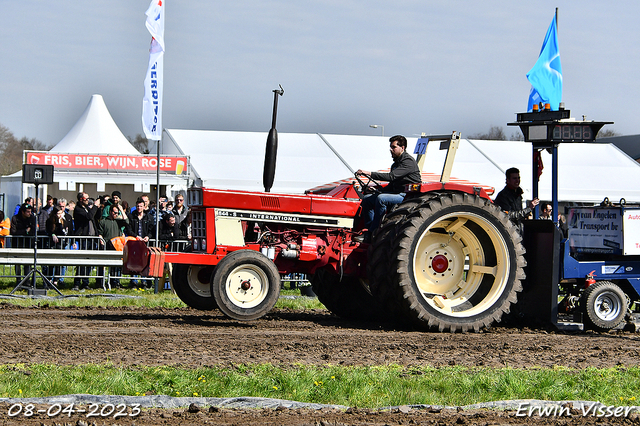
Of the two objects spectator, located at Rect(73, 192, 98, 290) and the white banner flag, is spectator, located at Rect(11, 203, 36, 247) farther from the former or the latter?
the white banner flag

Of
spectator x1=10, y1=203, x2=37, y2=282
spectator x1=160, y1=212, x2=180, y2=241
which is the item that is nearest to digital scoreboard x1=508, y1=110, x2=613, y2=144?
spectator x1=160, y1=212, x2=180, y2=241

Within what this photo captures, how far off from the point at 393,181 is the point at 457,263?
4.04 feet

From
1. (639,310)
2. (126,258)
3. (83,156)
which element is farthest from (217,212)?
(83,156)

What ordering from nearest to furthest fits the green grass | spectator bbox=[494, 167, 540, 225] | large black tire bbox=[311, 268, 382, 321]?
the green grass → spectator bbox=[494, 167, 540, 225] → large black tire bbox=[311, 268, 382, 321]

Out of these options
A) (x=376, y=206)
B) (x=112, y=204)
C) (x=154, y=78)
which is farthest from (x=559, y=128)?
(x=112, y=204)

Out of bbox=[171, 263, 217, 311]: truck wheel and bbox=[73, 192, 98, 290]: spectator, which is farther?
bbox=[73, 192, 98, 290]: spectator

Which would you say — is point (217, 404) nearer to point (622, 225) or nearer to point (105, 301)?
point (622, 225)

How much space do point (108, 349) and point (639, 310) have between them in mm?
6781

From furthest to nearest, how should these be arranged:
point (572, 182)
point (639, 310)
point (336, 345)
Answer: point (572, 182) → point (639, 310) → point (336, 345)

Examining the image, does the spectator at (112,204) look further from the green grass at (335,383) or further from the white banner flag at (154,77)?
the green grass at (335,383)

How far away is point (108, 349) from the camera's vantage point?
6551mm

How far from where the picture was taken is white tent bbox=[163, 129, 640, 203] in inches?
894

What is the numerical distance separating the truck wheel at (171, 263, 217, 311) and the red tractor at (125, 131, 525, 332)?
0.01m

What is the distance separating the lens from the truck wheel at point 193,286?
905 centimetres
